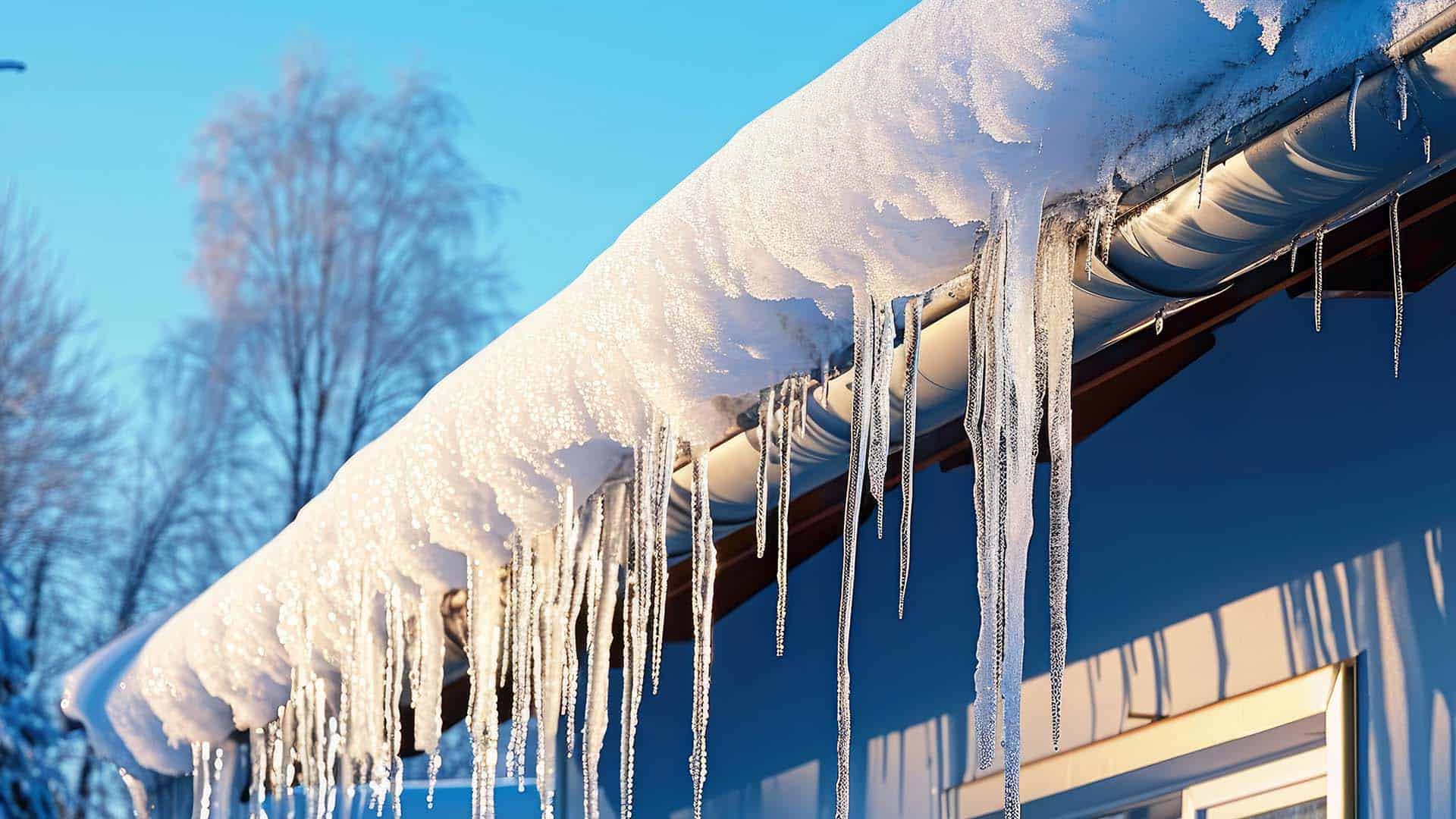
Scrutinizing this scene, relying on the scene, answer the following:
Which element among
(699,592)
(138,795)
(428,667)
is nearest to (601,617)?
(699,592)

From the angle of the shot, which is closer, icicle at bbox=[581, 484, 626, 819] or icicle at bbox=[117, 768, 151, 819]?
icicle at bbox=[581, 484, 626, 819]

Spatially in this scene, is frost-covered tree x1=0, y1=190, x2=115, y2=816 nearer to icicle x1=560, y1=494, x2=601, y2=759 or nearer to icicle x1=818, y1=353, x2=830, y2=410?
icicle x1=560, y1=494, x2=601, y2=759

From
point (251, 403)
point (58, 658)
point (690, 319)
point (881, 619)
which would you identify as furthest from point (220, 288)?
point (690, 319)

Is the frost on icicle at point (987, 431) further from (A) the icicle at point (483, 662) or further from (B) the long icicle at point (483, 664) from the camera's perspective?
(B) the long icicle at point (483, 664)

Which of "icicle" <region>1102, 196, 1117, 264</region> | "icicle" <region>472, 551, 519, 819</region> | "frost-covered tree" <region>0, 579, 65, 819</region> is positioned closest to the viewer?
"icicle" <region>1102, 196, 1117, 264</region>

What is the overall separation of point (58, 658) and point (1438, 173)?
16.1m

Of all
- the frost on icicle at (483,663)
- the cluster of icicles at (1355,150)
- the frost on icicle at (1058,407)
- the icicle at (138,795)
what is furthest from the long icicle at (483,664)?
the icicle at (138,795)

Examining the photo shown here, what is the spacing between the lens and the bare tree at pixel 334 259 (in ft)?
51.1

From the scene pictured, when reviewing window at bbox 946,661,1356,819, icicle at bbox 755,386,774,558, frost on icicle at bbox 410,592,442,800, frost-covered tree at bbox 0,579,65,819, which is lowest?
window at bbox 946,661,1356,819

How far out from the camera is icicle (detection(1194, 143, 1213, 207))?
1.45 m

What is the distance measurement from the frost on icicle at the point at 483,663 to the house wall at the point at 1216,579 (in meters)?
0.93

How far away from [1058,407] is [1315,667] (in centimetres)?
87

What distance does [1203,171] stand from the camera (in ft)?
4.83

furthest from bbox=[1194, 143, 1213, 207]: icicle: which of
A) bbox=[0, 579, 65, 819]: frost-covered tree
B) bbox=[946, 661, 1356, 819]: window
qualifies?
bbox=[0, 579, 65, 819]: frost-covered tree
